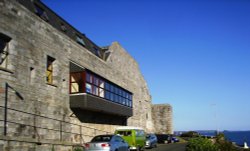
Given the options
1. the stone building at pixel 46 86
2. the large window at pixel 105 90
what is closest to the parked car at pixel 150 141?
the stone building at pixel 46 86

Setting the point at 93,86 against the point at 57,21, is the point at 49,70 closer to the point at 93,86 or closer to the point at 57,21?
the point at 93,86

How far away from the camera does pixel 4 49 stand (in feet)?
57.2

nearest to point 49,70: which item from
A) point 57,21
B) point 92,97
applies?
point 92,97

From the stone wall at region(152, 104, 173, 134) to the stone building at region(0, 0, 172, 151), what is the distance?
26629mm

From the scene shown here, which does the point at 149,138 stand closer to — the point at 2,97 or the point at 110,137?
the point at 110,137

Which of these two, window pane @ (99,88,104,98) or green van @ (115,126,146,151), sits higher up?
window pane @ (99,88,104,98)

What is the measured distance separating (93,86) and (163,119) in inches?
1395

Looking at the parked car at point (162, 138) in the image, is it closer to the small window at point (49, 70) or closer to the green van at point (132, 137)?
the green van at point (132, 137)

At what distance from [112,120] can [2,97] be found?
1746 centimetres

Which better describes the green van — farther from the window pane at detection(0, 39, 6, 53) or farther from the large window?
the window pane at detection(0, 39, 6, 53)

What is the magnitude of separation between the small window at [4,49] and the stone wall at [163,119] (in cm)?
4447

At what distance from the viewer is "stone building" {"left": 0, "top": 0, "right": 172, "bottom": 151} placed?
681 inches

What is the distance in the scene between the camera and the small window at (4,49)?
56.4ft

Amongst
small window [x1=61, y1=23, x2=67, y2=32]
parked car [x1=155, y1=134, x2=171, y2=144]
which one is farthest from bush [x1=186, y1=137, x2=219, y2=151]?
parked car [x1=155, y1=134, x2=171, y2=144]
